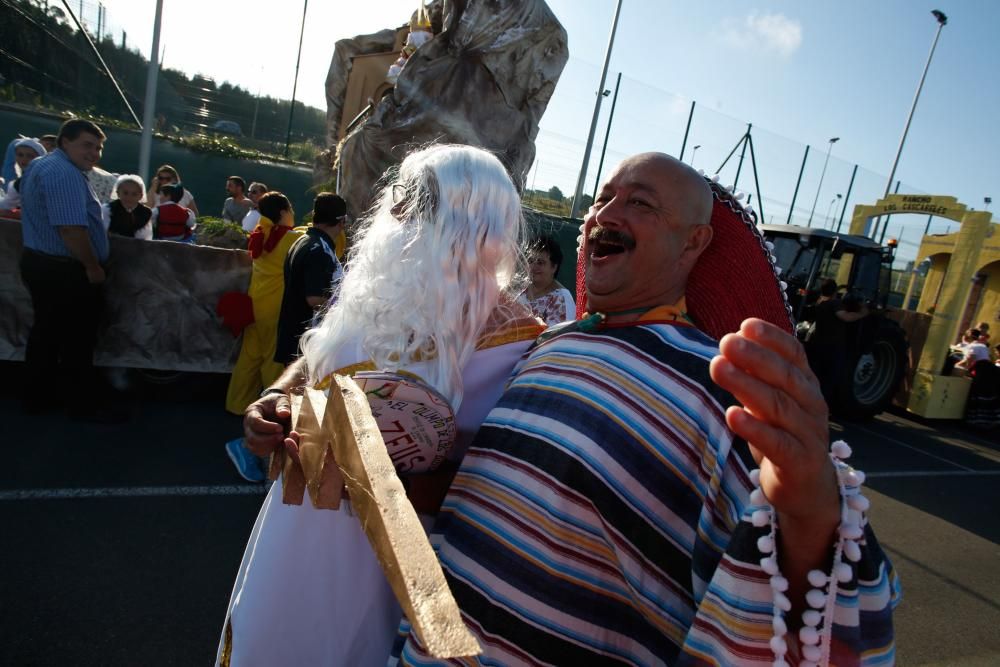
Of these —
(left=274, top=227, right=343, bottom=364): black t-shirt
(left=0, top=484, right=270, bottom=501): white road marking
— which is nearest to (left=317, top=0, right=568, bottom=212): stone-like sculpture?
(left=274, top=227, right=343, bottom=364): black t-shirt

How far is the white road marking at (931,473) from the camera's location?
680 centimetres

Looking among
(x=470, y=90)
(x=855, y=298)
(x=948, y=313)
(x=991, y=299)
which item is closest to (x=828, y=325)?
(x=855, y=298)

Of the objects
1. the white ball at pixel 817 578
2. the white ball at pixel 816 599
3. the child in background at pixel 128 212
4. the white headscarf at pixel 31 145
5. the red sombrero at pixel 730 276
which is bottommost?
the child in background at pixel 128 212

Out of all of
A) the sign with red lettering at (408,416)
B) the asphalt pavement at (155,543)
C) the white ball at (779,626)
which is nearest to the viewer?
the white ball at (779,626)

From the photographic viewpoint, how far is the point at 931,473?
7.23 m

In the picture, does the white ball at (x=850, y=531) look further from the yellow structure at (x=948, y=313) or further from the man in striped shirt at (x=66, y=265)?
the yellow structure at (x=948, y=313)

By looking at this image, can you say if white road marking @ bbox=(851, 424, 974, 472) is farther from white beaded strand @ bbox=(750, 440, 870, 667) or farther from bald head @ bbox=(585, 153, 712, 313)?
white beaded strand @ bbox=(750, 440, 870, 667)

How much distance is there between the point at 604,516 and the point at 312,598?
0.71 metres

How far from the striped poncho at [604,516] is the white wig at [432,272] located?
0.87 feet

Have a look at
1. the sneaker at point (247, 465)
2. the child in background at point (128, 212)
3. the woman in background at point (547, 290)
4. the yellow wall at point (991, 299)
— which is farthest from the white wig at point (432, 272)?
the yellow wall at point (991, 299)

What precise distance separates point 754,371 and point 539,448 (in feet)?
1.85

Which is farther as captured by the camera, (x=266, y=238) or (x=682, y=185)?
(x=266, y=238)

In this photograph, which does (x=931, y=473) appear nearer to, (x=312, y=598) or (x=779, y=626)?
(x=779, y=626)

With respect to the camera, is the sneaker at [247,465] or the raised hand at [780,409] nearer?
the raised hand at [780,409]
